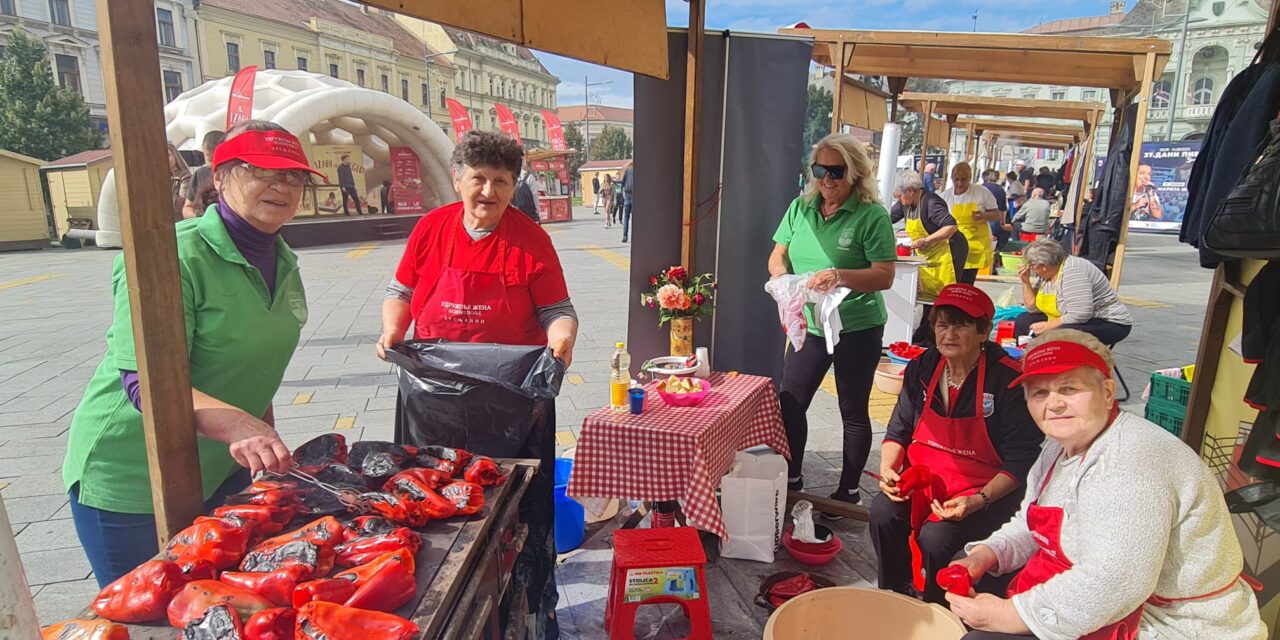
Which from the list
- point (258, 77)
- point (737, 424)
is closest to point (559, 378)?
point (737, 424)

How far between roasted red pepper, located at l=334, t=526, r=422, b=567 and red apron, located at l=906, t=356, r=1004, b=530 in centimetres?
183

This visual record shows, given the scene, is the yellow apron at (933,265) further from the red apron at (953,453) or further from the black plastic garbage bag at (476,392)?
the black plastic garbage bag at (476,392)

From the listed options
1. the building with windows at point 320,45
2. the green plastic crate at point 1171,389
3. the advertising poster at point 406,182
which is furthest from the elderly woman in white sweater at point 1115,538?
the building with windows at point 320,45

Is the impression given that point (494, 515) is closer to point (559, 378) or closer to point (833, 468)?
point (559, 378)

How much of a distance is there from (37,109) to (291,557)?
21.1m

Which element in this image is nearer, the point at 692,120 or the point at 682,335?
the point at 682,335

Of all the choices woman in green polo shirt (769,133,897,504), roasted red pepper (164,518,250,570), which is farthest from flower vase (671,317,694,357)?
roasted red pepper (164,518,250,570)

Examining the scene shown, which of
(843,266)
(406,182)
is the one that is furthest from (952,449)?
(406,182)

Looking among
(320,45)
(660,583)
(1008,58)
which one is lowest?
(660,583)

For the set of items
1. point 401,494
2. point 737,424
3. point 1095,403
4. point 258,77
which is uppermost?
point 258,77

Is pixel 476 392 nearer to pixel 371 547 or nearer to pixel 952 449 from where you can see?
pixel 371 547

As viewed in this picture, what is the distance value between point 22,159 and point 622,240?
1324 centimetres

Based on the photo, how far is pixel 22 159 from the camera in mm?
13438

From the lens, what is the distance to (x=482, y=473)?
182cm
